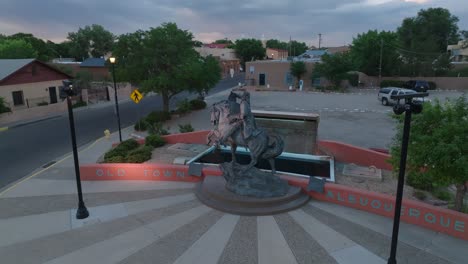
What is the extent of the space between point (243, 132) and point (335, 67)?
3761 centimetres

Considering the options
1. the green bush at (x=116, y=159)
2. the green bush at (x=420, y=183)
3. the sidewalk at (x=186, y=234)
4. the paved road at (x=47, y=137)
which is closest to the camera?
the sidewalk at (x=186, y=234)

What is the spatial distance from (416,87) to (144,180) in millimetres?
42509

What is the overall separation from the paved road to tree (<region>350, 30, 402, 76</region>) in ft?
116

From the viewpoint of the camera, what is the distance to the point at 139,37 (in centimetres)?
2792

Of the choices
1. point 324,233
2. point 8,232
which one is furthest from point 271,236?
point 8,232

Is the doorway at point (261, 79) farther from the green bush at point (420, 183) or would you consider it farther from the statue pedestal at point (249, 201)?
the statue pedestal at point (249, 201)

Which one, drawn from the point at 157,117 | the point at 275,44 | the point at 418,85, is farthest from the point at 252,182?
the point at 275,44

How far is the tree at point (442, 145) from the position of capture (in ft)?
29.1

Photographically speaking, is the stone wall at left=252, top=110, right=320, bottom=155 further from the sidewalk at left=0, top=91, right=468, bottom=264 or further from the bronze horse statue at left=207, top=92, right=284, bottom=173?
the bronze horse statue at left=207, top=92, right=284, bottom=173

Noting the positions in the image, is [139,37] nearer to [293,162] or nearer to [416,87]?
[293,162]

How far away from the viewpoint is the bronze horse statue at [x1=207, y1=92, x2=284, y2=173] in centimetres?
1054

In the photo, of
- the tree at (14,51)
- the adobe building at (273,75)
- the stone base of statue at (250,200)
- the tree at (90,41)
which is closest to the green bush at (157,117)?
the stone base of statue at (250,200)

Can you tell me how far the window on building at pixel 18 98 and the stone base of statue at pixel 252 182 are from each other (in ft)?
98.3

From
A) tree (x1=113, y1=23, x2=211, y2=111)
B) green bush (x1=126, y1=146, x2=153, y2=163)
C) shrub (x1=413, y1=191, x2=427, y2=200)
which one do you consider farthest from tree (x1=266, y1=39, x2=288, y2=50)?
shrub (x1=413, y1=191, x2=427, y2=200)
